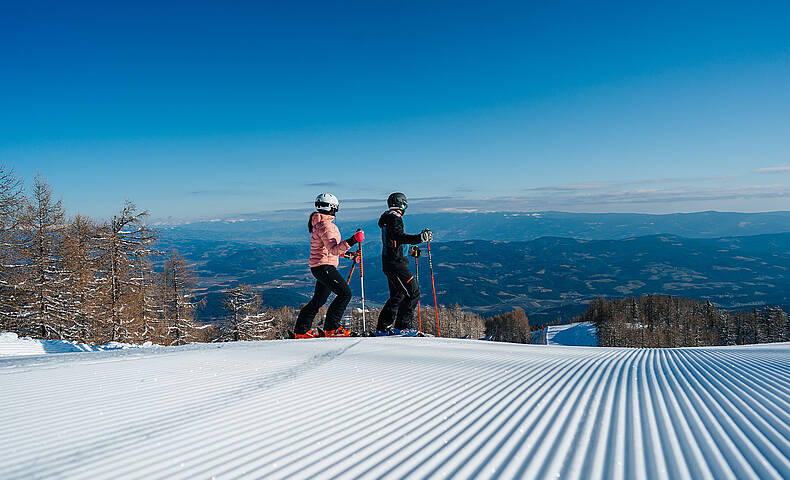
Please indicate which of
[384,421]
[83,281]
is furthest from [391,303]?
[83,281]

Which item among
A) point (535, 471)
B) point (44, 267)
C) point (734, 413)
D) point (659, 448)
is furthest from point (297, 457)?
point (44, 267)

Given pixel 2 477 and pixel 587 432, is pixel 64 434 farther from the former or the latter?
pixel 587 432

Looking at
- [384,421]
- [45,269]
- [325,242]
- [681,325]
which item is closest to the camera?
[384,421]

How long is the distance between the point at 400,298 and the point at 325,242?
2263mm

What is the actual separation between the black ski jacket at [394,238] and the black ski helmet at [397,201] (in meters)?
0.23

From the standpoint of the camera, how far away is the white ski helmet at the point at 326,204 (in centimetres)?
908

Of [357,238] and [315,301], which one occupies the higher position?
[357,238]

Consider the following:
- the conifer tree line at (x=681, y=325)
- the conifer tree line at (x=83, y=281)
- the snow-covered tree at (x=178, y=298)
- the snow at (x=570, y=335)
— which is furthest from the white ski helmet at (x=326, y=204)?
the snow at (x=570, y=335)

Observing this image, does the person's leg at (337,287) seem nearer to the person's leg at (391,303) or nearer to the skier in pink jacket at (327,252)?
the skier in pink jacket at (327,252)

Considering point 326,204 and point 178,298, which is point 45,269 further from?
point 326,204

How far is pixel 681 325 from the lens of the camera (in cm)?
7962

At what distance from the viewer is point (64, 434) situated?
9.71 ft

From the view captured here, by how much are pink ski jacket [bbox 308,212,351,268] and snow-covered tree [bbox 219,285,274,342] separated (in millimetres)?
18886

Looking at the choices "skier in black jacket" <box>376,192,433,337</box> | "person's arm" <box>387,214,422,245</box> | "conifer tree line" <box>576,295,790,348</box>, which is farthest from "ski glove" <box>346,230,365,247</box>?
"conifer tree line" <box>576,295,790,348</box>
